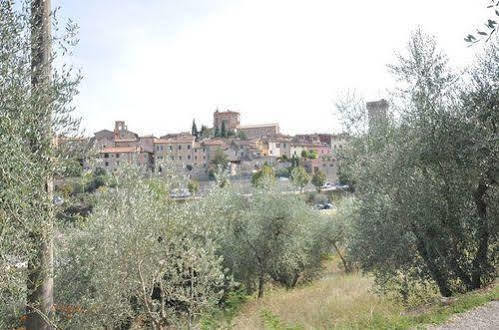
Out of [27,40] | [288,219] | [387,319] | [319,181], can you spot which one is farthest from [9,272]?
[319,181]

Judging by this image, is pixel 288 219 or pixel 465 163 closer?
pixel 465 163

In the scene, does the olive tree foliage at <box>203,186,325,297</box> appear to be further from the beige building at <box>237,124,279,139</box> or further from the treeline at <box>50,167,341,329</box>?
the beige building at <box>237,124,279,139</box>

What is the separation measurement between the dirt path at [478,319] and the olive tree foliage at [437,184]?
1.94 metres

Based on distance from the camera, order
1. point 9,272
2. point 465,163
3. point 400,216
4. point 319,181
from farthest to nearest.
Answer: point 319,181, point 400,216, point 465,163, point 9,272

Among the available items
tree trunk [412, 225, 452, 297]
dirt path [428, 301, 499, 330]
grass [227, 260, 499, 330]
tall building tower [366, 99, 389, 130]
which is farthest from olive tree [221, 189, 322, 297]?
dirt path [428, 301, 499, 330]

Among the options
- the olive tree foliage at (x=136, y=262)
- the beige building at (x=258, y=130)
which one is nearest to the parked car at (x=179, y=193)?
the olive tree foliage at (x=136, y=262)

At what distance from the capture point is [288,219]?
2042 centimetres

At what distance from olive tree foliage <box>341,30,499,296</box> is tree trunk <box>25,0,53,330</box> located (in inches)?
309

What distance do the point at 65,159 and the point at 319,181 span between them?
83504 millimetres

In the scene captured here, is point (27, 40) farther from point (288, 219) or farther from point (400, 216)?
point (288, 219)

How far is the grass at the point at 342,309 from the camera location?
8.77 m

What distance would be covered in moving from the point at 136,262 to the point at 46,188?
3187 mm

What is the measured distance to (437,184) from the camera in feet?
35.4

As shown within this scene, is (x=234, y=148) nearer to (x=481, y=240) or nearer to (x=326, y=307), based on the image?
(x=326, y=307)
